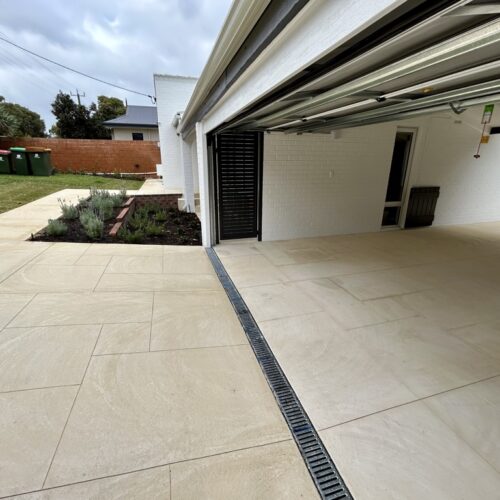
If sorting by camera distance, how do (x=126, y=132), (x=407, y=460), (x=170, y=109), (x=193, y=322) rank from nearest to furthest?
1. (x=407, y=460)
2. (x=193, y=322)
3. (x=170, y=109)
4. (x=126, y=132)

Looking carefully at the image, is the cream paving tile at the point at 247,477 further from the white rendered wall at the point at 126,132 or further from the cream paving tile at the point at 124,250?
the white rendered wall at the point at 126,132

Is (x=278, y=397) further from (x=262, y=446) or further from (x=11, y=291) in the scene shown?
(x=11, y=291)

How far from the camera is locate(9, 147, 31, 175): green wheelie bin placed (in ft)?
38.4

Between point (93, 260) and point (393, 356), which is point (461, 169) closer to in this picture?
point (393, 356)

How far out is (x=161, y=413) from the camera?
1.80 meters

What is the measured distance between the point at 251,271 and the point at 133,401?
2.50 m

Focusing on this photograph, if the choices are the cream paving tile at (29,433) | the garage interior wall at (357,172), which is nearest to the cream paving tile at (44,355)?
the cream paving tile at (29,433)

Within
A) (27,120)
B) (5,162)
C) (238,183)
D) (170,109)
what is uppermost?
(27,120)

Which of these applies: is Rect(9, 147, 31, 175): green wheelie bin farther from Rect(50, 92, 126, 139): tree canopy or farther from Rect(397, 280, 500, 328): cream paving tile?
Rect(397, 280, 500, 328): cream paving tile

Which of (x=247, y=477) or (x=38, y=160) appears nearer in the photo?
(x=247, y=477)

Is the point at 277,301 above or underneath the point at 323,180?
underneath

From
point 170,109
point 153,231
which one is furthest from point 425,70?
point 170,109

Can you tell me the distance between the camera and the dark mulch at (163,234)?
5.06m

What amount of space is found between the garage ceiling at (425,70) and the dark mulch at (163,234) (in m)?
3.06
